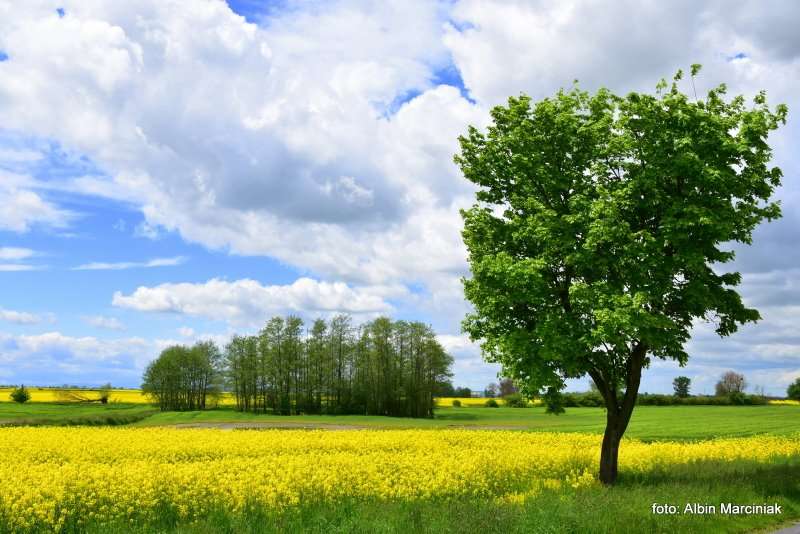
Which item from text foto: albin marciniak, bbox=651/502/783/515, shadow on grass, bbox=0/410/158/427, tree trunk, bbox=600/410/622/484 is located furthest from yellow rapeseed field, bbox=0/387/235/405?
text foto: albin marciniak, bbox=651/502/783/515

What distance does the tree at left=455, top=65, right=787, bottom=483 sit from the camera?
731 inches

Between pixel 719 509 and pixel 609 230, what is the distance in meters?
7.81

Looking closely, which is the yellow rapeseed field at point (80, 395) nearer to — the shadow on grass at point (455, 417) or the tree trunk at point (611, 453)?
the shadow on grass at point (455, 417)

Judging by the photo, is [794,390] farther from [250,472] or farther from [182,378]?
[250,472]

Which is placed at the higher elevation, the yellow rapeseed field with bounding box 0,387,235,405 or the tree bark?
the tree bark

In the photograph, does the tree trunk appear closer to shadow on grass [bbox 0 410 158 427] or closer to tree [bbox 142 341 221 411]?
shadow on grass [bbox 0 410 158 427]

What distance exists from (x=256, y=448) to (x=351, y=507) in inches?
529

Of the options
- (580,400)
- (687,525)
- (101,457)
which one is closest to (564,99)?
(687,525)

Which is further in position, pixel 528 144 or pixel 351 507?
pixel 528 144

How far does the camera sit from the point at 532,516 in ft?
41.5

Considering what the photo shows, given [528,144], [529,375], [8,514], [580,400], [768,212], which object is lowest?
[580,400]

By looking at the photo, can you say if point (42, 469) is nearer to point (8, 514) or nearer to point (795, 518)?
point (8, 514)

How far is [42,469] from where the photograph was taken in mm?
18078

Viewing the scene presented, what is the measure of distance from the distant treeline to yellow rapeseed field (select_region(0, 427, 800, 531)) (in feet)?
194
